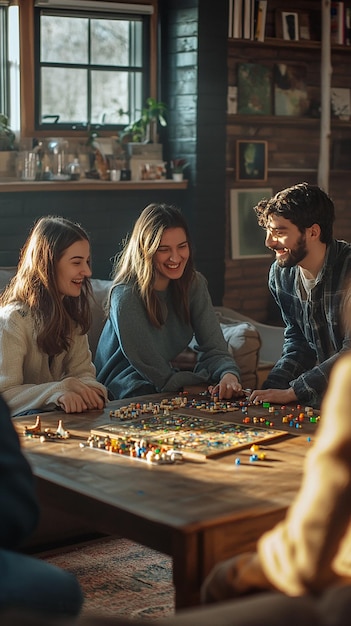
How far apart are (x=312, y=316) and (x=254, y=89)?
13.0 feet

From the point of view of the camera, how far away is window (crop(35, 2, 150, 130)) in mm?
6449

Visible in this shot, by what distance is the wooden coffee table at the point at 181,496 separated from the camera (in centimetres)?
222

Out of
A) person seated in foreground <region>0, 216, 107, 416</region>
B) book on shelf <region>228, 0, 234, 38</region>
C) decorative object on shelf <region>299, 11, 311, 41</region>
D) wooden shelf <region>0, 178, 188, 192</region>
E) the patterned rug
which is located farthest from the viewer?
decorative object on shelf <region>299, 11, 311, 41</region>

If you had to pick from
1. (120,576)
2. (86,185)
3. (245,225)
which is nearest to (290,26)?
(245,225)

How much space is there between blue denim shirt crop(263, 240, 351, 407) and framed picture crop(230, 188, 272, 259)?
136 inches

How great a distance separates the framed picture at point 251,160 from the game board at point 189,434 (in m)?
4.47

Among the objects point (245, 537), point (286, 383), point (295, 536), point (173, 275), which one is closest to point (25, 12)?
point (173, 275)

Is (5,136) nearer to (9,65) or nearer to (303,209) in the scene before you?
(9,65)

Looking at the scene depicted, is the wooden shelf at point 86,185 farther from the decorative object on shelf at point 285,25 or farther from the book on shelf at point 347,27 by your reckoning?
the book on shelf at point 347,27

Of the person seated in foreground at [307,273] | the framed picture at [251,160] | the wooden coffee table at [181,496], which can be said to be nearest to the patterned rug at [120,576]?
the wooden coffee table at [181,496]

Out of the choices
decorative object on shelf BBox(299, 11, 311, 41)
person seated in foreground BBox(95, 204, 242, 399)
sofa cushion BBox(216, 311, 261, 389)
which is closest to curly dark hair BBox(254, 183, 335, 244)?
person seated in foreground BBox(95, 204, 242, 399)

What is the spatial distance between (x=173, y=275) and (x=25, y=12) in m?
2.91

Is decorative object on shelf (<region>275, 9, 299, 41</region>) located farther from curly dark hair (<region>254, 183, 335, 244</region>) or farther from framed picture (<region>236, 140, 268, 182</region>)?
curly dark hair (<region>254, 183, 335, 244</region>)

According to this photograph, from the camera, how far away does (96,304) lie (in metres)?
5.02
